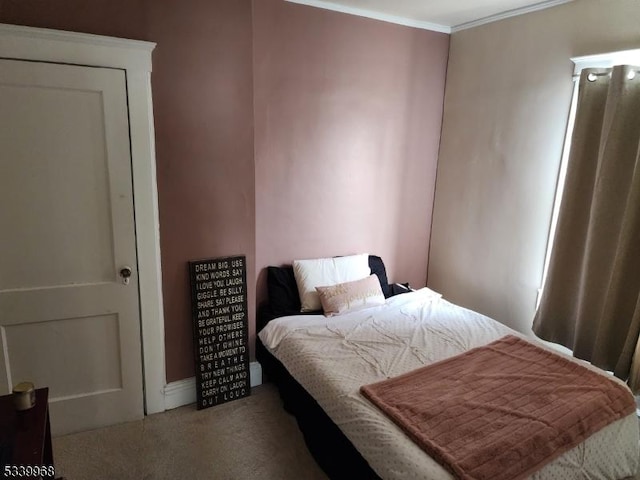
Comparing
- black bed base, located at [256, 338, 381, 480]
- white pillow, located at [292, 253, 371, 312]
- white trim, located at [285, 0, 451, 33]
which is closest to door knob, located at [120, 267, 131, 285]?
black bed base, located at [256, 338, 381, 480]

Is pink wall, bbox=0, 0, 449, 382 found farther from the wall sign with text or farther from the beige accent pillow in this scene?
the beige accent pillow

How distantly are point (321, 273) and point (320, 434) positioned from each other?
3.89 ft

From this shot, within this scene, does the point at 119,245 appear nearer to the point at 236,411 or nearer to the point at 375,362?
the point at 236,411

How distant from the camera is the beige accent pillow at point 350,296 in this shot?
278 centimetres

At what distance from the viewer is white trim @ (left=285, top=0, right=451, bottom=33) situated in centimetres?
272

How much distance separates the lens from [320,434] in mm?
2018

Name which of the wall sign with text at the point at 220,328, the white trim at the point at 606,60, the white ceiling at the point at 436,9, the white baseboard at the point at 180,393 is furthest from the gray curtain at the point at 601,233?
the white baseboard at the point at 180,393

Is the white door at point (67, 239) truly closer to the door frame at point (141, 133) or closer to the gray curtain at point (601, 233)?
the door frame at point (141, 133)

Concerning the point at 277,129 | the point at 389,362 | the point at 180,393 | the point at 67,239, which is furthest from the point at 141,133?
the point at 389,362

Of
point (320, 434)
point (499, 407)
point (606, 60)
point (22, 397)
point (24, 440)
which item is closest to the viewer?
point (24, 440)

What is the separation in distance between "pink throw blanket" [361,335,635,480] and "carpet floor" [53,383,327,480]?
68cm

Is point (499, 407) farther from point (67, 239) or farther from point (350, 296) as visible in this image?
point (67, 239)

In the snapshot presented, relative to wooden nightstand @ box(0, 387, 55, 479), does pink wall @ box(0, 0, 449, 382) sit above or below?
above

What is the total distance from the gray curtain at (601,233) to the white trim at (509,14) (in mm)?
580
